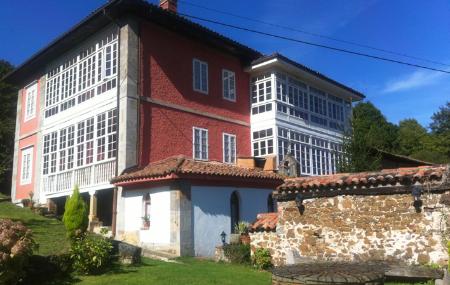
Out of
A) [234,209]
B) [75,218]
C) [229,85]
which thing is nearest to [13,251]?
[75,218]

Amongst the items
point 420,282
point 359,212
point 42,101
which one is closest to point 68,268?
point 359,212

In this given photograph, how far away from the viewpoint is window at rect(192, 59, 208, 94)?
794 inches

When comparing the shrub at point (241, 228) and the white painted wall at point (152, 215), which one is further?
the white painted wall at point (152, 215)

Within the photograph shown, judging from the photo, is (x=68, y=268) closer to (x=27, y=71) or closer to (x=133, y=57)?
(x=133, y=57)

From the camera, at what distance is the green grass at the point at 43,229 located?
11820 millimetres

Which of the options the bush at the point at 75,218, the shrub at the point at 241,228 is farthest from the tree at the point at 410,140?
→ the bush at the point at 75,218

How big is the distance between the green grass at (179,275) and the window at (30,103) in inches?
585

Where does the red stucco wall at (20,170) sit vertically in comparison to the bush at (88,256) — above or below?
above

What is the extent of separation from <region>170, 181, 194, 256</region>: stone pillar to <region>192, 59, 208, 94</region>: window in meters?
6.88

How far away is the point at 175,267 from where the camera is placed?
1163 centimetres

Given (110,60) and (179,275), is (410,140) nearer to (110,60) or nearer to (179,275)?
(110,60)

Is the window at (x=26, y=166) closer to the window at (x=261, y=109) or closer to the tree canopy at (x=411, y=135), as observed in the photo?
the window at (x=261, y=109)

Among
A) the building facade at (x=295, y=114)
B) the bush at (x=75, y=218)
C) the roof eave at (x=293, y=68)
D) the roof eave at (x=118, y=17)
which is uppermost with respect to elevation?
the roof eave at (x=118, y=17)

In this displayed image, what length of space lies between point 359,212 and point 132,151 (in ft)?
31.4
